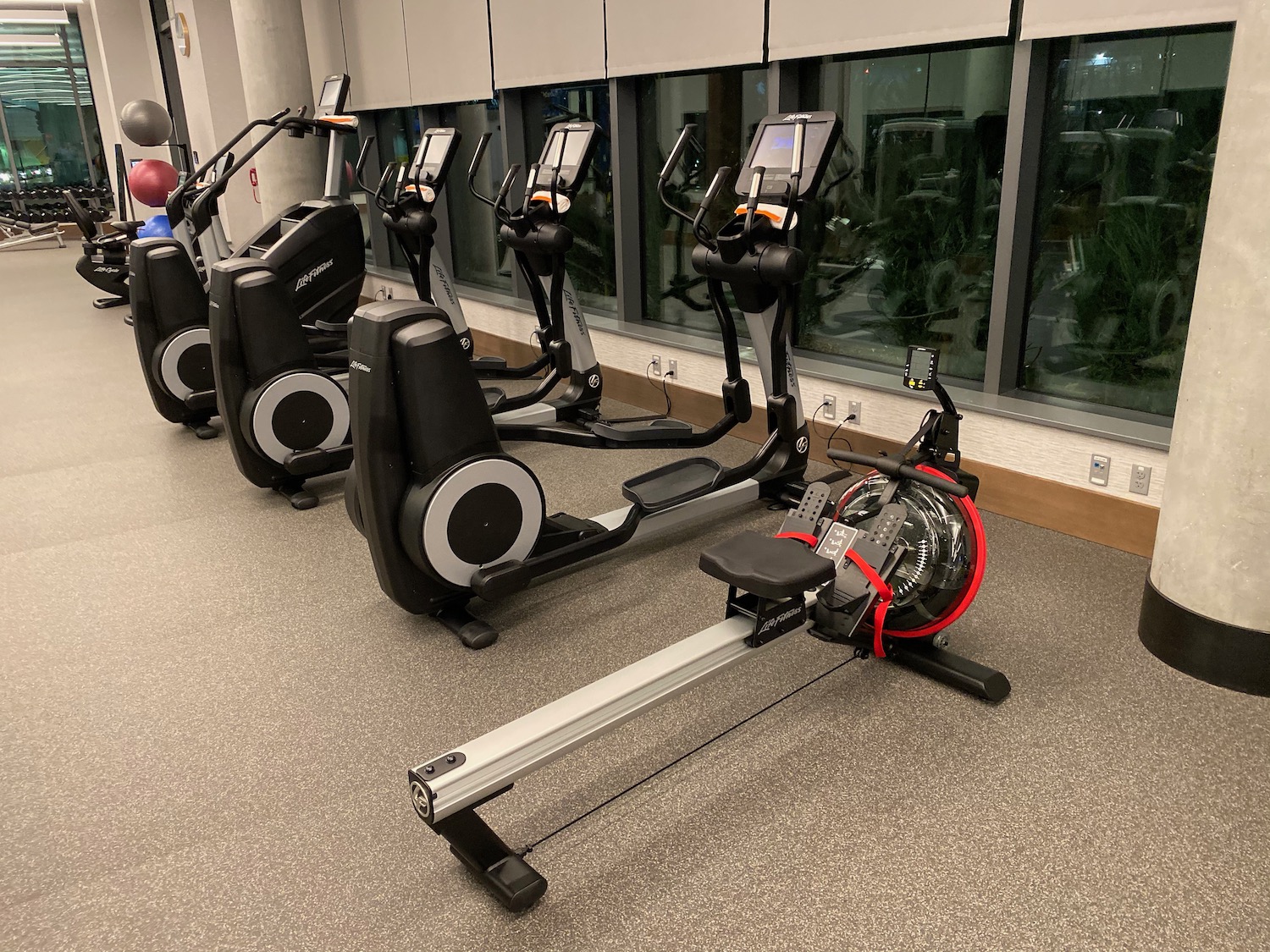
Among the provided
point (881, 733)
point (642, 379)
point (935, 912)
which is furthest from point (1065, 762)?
point (642, 379)

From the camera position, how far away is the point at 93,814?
7.32 feet

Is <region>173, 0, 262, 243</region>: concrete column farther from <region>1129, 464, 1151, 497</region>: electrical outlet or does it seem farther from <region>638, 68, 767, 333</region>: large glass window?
<region>1129, 464, 1151, 497</region>: electrical outlet

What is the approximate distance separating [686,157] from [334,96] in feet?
7.07

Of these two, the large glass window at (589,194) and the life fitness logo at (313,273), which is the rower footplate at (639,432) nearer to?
the life fitness logo at (313,273)

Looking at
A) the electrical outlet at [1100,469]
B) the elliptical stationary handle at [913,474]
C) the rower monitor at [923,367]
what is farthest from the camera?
the electrical outlet at [1100,469]

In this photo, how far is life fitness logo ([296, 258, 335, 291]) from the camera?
4.89 metres

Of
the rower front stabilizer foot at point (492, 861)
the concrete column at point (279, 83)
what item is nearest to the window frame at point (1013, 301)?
the rower front stabilizer foot at point (492, 861)

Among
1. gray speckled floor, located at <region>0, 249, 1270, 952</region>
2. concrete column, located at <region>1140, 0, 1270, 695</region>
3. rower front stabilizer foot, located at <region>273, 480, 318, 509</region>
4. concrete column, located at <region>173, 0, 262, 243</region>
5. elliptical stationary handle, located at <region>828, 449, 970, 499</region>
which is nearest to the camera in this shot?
gray speckled floor, located at <region>0, 249, 1270, 952</region>

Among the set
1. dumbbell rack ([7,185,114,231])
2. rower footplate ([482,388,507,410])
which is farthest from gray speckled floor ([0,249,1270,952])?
dumbbell rack ([7,185,114,231])

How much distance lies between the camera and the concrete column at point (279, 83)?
7.92 meters

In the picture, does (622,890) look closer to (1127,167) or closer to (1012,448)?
(1012,448)

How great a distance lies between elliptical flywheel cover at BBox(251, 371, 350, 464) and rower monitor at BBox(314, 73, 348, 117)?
2205mm

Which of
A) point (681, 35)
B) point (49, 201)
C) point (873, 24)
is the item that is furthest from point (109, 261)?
point (49, 201)

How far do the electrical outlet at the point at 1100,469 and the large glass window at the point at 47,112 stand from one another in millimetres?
18069
